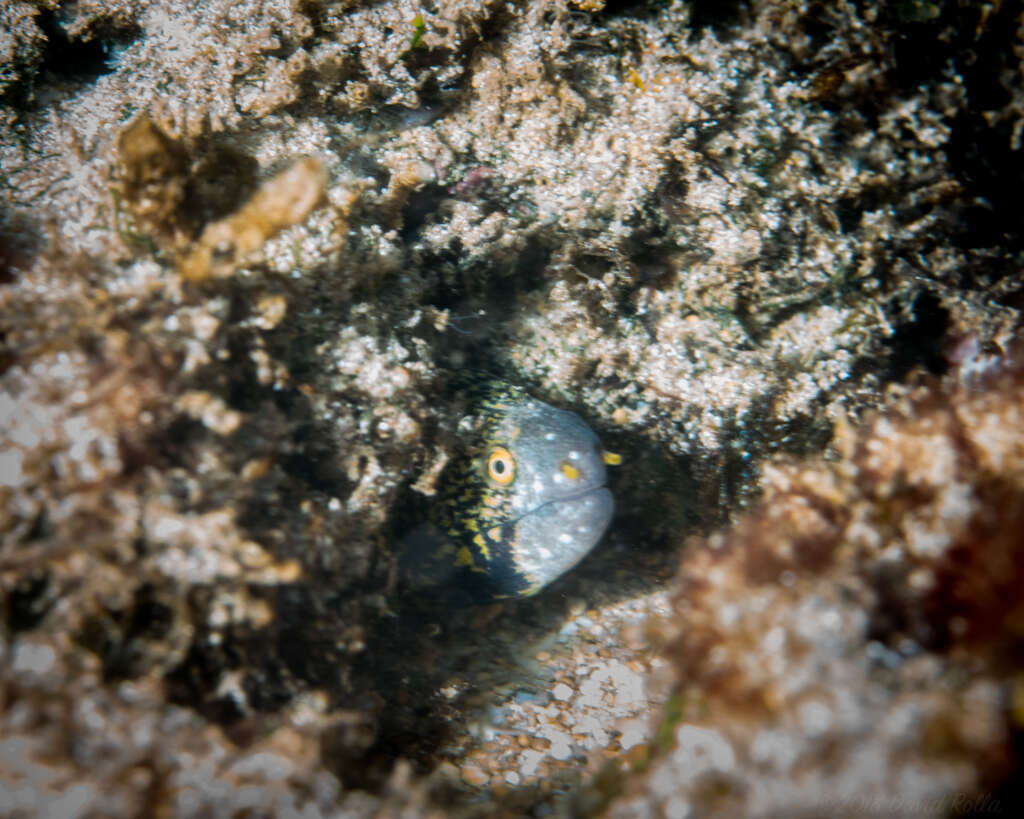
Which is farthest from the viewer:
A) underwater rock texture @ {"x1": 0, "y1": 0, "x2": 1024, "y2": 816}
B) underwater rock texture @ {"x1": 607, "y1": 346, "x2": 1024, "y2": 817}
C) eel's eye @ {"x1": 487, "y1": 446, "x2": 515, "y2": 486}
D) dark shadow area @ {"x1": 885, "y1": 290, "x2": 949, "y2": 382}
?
eel's eye @ {"x1": 487, "y1": 446, "x2": 515, "y2": 486}

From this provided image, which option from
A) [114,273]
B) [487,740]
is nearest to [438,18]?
[114,273]

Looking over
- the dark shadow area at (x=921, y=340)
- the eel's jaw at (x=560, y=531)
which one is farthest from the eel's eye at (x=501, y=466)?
the dark shadow area at (x=921, y=340)

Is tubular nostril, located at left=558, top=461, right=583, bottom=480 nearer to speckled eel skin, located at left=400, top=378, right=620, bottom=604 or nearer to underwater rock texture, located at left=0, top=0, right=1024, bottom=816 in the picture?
speckled eel skin, located at left=400, top=378, right=620, bottom=604

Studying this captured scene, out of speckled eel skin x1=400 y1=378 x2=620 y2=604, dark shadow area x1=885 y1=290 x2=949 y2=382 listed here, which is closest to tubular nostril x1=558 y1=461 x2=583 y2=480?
speckled eel skin x1=400 y1=378 x2=620 y2=604

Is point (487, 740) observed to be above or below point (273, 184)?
below

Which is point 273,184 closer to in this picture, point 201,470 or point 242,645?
point 201,470

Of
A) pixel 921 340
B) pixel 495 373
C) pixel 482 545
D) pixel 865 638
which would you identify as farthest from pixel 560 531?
pixel 921 340
